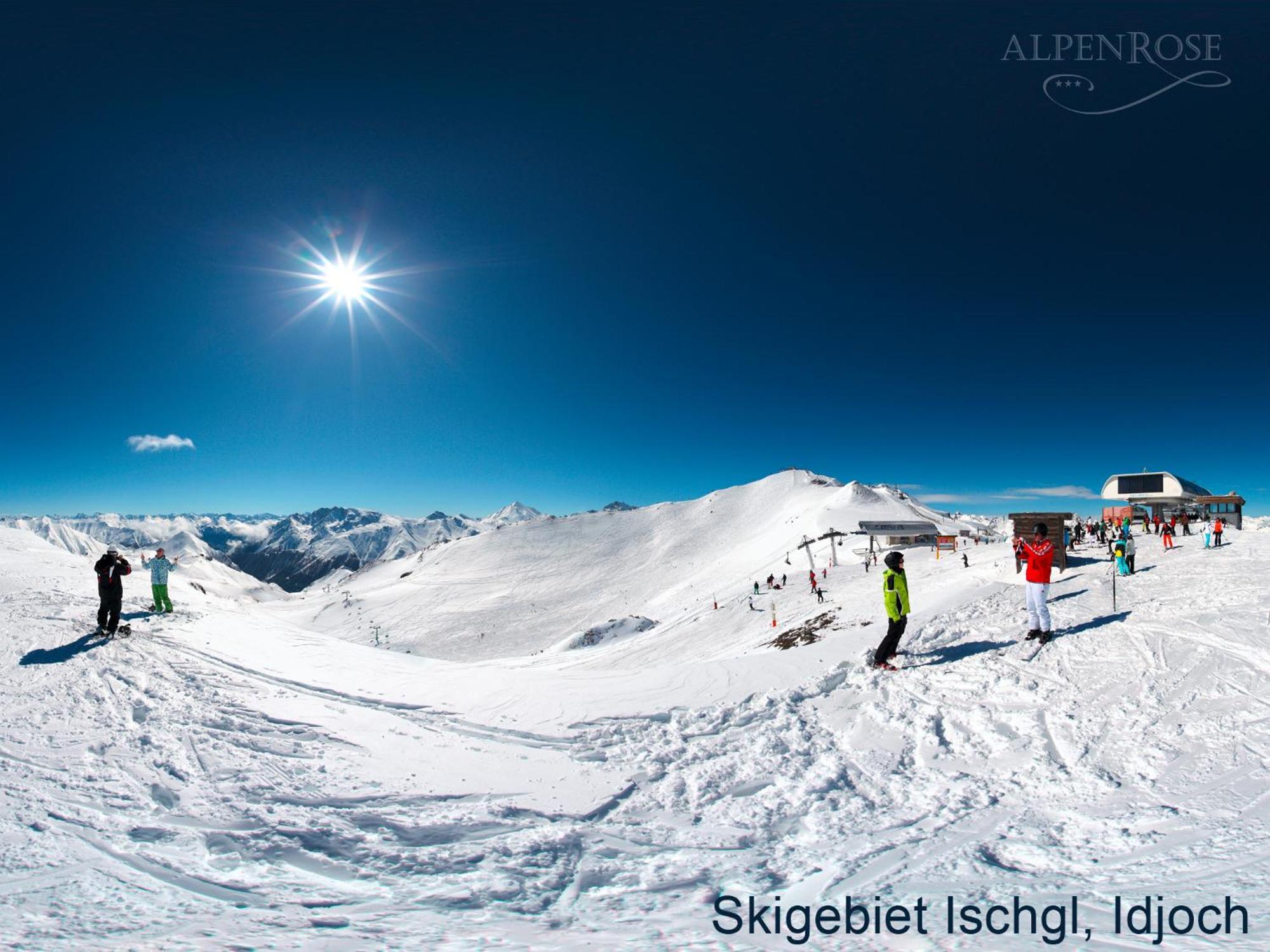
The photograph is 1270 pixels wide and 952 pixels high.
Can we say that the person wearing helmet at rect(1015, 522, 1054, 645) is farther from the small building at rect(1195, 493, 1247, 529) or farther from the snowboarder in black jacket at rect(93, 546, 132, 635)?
the small building at rect(1195, 493, 1247, 529)

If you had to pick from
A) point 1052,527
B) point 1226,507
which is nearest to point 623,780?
point 1052,527

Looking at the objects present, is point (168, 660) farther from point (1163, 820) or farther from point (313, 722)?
point (1163, 820)

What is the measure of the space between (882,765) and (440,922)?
5.52m

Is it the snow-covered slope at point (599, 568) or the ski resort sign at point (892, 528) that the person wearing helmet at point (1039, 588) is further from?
the ski resort sign at point (892, 528)

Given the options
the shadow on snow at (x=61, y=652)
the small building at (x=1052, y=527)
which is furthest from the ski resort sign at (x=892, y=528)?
the shadow on snow at (x=61, y=652)

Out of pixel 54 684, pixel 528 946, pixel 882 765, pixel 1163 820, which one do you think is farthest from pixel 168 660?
pixel 1163 820

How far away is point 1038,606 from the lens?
33.7ft

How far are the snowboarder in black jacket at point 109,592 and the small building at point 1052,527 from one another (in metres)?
23.1

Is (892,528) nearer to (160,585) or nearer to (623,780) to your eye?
(623,780)

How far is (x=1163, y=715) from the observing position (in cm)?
737

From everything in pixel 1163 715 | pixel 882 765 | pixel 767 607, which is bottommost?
pixel 767 607

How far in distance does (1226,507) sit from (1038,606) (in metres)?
48.2

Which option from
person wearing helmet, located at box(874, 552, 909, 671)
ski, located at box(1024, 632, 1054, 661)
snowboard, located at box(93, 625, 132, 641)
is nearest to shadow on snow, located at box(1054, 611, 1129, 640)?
ski, located at box(1024, 632, 1054, 661)

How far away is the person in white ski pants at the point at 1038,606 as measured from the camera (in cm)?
1014
